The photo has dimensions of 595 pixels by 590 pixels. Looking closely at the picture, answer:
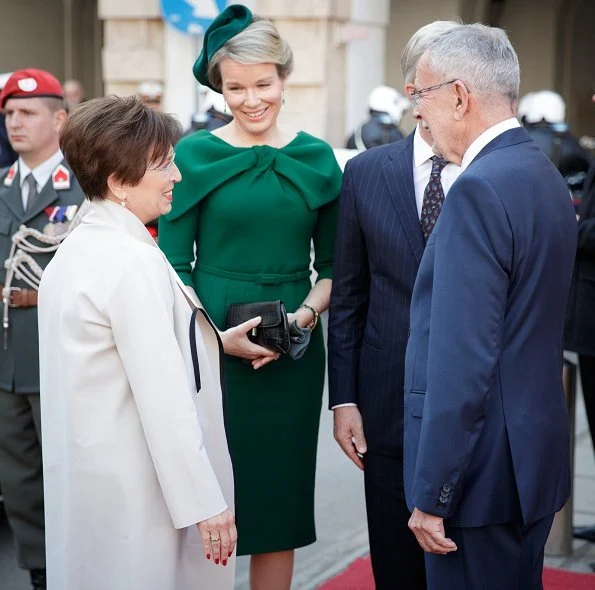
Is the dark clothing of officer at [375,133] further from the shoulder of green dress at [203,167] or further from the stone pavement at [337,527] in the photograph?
the shoulder of green dress at [203,167]

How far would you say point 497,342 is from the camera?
2508 millimetres

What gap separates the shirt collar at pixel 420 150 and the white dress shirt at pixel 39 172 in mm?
1713

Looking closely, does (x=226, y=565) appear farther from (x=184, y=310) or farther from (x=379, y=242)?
(x=379, y=242)

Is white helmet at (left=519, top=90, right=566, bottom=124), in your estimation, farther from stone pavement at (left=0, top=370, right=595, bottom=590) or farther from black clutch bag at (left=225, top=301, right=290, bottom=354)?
black clutch bag at (left=225, top=301, right=290, bottom=354)

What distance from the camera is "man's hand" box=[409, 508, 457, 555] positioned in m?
2.61

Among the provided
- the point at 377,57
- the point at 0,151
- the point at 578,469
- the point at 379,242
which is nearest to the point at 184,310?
the point at 379,242

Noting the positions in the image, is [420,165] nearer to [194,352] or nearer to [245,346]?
[245,346]

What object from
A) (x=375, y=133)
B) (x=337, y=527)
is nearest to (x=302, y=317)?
(x=337, y=527)

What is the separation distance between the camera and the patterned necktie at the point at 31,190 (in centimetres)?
440

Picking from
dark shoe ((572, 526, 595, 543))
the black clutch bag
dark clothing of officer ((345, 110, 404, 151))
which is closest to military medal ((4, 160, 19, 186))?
the black clutch bag

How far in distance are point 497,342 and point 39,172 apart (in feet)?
8.25

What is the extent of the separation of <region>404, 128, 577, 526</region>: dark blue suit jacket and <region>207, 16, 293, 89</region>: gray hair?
3.77 ft

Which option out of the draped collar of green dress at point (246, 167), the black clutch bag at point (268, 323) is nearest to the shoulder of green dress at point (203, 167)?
the draped collar of green dress at point (246, 167)

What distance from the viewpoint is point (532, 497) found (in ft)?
8.50
